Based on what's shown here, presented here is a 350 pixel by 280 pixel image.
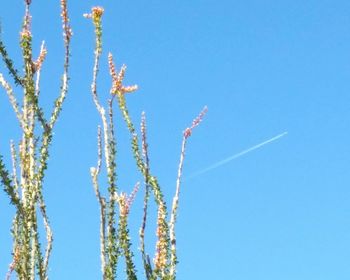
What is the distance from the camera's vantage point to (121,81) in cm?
967

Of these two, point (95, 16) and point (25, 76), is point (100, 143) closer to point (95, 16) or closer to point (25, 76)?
point (25, 76)

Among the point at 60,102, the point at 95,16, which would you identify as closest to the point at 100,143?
the point at 60,102

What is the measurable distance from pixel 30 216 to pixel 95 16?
3208 mm

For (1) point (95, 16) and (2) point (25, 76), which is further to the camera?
(1) point (95, 16)

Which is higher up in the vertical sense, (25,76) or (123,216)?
(25,76)

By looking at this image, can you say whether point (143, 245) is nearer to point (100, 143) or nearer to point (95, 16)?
point (100, 143)

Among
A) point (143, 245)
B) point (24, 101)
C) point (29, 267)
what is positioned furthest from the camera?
point (143, 245)

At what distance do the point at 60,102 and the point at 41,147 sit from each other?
2.16ft

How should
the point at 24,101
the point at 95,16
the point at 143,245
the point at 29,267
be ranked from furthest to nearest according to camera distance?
the point at 95,16
the point at 143,245
the point at 24,101
the point at 29,267

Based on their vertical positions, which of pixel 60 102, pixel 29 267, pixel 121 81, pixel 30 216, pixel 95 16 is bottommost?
pixel 29 267

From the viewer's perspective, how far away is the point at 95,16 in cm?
942

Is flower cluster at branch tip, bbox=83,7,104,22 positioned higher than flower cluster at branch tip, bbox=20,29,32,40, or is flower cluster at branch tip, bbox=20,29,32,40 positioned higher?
flower cluster at branch tip, bbox=83,7,104,22

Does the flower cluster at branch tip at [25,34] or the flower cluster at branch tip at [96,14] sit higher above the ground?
the flower cluster at branch tip at [96,14]

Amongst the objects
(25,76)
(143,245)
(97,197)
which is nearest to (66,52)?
(25,76)
